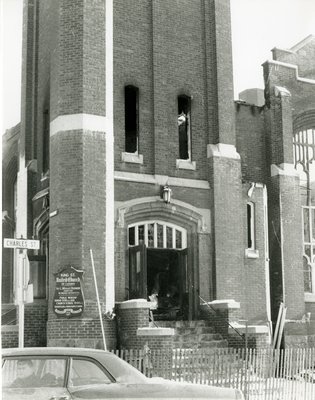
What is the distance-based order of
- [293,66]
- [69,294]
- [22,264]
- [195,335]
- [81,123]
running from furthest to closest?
1. [293,66]
2. [195,335]
3. [81,123]
4. [69,294]
5. [22,264]

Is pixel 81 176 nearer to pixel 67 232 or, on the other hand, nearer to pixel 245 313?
pixel 67 232

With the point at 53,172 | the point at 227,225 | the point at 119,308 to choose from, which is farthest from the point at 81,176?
the point at 227,225

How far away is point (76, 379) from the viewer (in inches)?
276

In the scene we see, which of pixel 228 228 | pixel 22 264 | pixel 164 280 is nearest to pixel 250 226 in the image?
pixel 228 228

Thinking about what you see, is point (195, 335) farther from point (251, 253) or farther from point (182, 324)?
point (251, 253)

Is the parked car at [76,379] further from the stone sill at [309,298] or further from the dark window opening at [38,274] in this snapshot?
the stone sill at [309,298]

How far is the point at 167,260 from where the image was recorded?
66.2 ft

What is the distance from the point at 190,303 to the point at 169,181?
11.4 ft

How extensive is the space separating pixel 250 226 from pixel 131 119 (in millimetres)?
5168

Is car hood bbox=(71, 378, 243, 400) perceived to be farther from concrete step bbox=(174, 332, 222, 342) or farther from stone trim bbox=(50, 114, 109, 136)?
stone trim bbox=(50, 114, 109, 136)

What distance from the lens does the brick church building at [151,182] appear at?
16875 millimetres

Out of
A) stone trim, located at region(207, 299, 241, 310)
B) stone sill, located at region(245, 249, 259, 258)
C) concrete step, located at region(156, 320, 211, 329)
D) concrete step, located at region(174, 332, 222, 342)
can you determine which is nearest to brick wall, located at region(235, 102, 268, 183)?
stone sill, located at region(245, 249, 259, 258)

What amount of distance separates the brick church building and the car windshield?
826cm

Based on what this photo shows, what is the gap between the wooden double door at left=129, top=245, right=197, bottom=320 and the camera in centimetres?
1802
